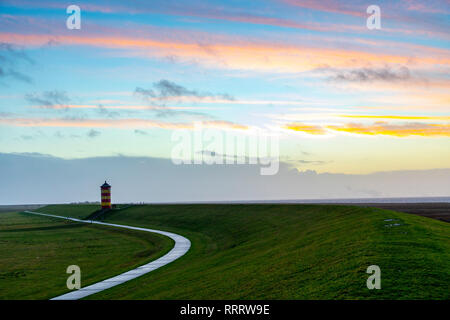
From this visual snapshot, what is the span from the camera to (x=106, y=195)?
112m

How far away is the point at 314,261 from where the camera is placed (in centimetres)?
2047

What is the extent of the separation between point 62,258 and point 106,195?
234ft

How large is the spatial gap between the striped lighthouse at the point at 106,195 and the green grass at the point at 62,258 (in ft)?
148

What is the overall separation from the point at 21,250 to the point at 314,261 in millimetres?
41179

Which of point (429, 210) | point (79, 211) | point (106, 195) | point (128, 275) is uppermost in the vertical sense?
point (429, 210)

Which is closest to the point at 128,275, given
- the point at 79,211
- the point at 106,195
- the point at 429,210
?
the point at 429,210

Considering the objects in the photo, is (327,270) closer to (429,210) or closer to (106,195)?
(429,210)

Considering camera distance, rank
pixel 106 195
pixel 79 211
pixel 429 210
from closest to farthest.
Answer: pixel 429 210 → pixel 106 195 → pixel 79 211

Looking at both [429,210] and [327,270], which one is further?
[429,210]

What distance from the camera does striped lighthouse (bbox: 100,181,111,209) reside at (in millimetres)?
110250

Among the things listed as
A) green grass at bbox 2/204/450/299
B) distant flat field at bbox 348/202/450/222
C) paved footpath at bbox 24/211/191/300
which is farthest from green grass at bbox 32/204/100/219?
green grass at bbox 2/204/450/299
